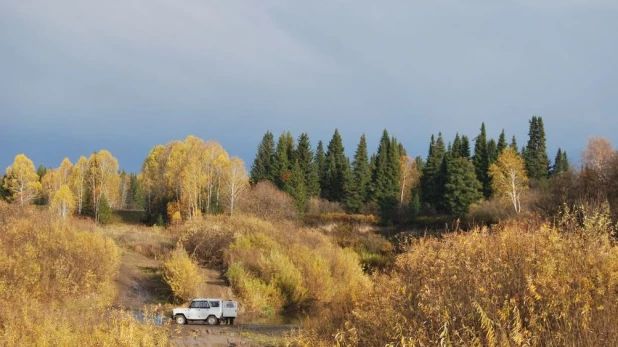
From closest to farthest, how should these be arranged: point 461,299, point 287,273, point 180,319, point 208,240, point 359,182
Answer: point 461,299 < point 180,319 < point 287,273 < point 208,240 < point 359,182

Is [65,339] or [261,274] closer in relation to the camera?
[65,339]

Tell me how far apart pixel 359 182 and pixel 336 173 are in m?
9.88

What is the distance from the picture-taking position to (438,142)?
263 feet

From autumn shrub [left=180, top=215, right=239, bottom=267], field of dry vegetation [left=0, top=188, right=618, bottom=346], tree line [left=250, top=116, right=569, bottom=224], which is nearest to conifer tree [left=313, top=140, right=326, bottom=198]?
tree line [left=250, top=116, right=569, bottom=224]

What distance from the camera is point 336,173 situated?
8338cm

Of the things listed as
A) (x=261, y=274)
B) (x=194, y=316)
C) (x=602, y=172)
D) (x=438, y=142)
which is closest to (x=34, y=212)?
(x=194, y=316)

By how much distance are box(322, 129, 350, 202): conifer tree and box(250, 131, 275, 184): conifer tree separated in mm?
10574

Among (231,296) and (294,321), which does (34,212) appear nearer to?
(231,296)

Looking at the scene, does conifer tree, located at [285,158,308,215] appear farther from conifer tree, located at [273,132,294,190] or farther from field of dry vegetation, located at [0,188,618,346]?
field of dry vegetation, located at [0,188,618,346]

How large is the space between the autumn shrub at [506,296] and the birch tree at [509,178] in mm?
44131

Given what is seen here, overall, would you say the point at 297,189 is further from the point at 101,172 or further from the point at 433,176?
the point at 101,172

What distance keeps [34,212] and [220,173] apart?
4307 cm

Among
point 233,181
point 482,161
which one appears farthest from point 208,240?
point 482,161

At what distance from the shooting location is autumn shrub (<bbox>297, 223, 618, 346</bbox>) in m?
5.78
